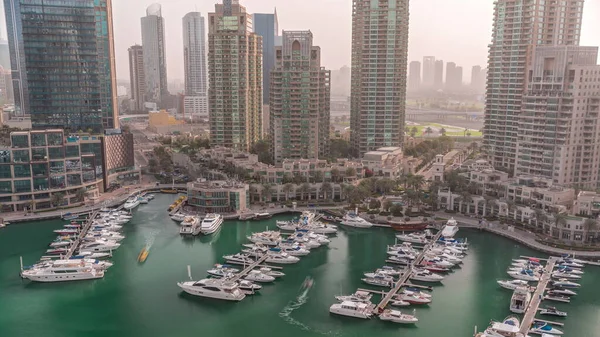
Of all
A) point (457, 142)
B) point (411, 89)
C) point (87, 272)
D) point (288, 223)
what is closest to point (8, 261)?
point (87, 272)

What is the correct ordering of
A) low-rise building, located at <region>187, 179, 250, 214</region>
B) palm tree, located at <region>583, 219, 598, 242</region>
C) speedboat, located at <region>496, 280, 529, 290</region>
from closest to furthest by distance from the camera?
speedboat, located at <region>496, 280, 529, 290</region> < palm tree, located at <region>583, 219, 598, 242</region> < low-rise building, located at <region>187, 179, 250, 214</region>

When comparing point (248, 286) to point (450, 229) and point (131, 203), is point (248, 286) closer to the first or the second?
point (450, 229)

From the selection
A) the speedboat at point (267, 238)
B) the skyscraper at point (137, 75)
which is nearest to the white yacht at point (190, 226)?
the speedboat at point (267, 238)

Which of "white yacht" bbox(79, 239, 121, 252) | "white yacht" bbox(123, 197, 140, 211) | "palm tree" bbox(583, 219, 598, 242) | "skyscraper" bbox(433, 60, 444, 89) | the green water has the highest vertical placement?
"skyscraper" bbox(433, 60, 444, 89)

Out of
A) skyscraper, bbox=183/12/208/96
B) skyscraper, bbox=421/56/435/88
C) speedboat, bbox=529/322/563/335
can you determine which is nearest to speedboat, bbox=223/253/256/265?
speedboat, bbox=529/322/563/335

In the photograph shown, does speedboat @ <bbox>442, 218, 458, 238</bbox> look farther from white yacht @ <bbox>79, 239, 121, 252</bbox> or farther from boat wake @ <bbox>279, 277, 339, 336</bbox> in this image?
white yacht @ <bbox>79, 239, 121, 252</bbox>

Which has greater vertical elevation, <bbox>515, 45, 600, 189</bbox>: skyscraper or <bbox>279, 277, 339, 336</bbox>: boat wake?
<bbox>515, 45, 600, 189</bbox>: skyscraper

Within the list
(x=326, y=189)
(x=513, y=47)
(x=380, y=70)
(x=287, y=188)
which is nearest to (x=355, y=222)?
(x=326, y=189)

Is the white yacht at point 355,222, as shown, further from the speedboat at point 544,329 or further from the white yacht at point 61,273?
the white yacht at point 61,273
